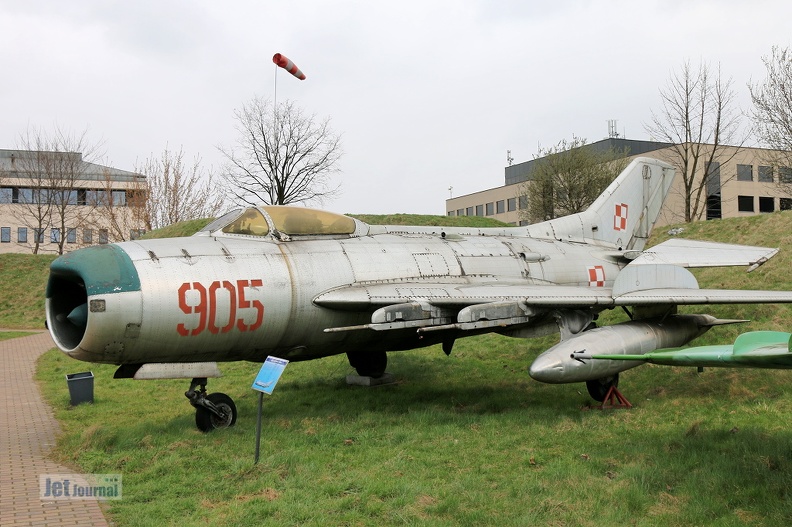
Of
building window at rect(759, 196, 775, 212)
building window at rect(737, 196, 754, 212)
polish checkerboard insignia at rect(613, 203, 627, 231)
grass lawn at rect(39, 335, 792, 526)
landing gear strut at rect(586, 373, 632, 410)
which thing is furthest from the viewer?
building window at rect(759, 196, 775, 212)

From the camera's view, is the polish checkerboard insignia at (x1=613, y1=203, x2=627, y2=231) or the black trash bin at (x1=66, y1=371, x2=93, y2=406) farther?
the polish checkerboard insignia at (x1=613, y1=203, x2=627, y2=231)

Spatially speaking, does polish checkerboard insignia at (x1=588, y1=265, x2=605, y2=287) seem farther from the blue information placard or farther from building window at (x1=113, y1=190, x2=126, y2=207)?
building window at (x1=113, y1=190, x2=126, y2=207)

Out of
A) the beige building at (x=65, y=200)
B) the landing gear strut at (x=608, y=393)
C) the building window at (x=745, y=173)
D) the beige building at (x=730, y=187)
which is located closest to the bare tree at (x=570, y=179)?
the beige building at (x=730, y=187)

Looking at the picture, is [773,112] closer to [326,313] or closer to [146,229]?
[326,313]

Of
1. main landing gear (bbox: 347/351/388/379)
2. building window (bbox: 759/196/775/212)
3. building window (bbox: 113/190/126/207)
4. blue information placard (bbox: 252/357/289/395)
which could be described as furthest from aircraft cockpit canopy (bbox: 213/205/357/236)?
building window (bbox: 759/196/775/212)

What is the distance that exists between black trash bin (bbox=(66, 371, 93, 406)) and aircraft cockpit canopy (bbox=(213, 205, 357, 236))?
509cm

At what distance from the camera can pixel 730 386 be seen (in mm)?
10109

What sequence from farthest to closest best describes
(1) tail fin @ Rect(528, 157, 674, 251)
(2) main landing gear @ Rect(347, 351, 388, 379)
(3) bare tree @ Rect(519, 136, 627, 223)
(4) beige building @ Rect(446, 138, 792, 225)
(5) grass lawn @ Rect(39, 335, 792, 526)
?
(4) beige building @ Rect(446, 138, 792, 225), (3) bare tree @ Rect(519, 136, 627, 223), (1) tail fin @ Rect(528, 157, 674, 251), (2) main landing gear @ Rect(347, 351, 388, 379), (5) grass lawn @ Rect(39, 335, 792, 526)

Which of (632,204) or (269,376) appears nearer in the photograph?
(269,376)

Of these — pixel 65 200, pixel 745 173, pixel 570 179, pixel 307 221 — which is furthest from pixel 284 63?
pixel 745 173

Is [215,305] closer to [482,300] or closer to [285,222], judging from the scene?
[285,222]

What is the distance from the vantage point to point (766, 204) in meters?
54.3

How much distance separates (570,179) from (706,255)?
32.6 m

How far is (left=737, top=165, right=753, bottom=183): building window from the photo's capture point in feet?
172
